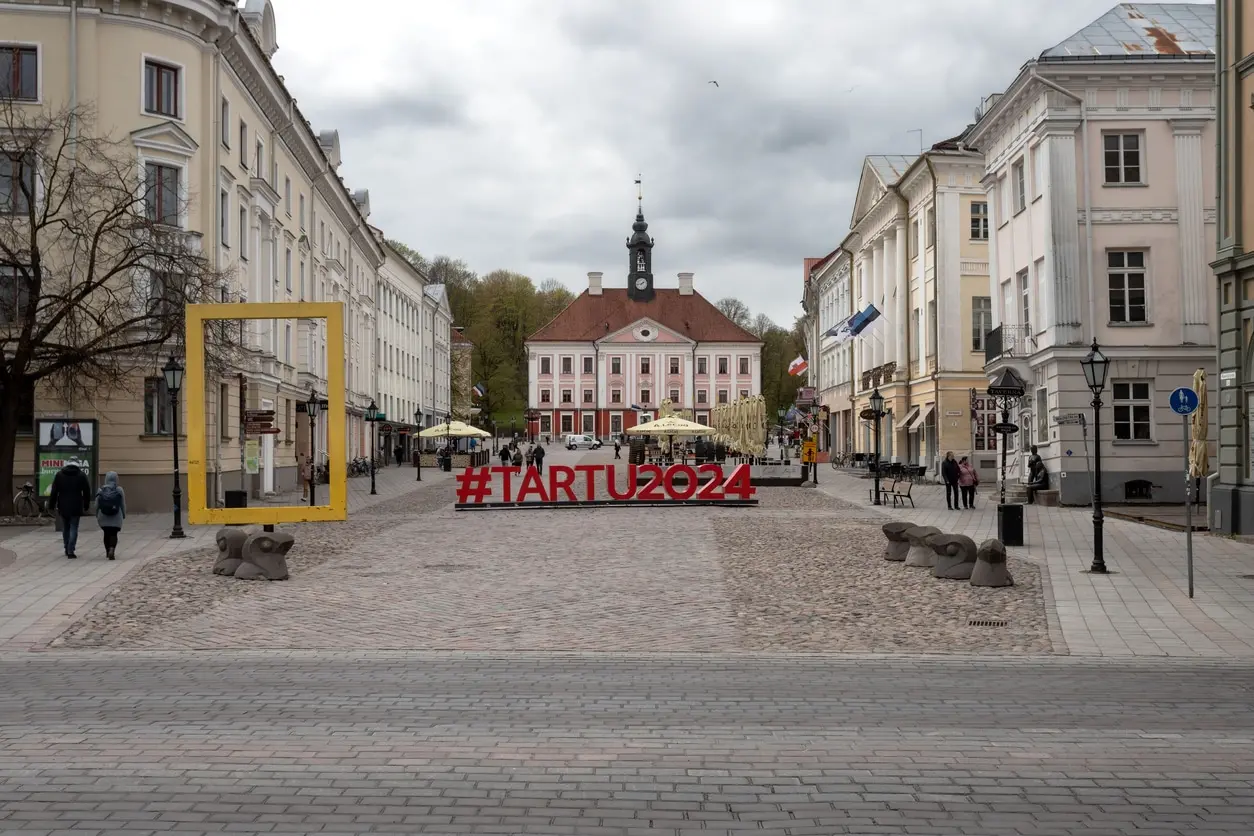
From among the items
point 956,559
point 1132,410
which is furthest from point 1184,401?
point 1132,410

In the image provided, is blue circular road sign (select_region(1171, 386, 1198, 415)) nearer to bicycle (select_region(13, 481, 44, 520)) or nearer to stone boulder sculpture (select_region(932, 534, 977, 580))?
stone boulder sculpture (select_region(932, 534, 977, 580))

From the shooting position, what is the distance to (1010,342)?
36.1 metres

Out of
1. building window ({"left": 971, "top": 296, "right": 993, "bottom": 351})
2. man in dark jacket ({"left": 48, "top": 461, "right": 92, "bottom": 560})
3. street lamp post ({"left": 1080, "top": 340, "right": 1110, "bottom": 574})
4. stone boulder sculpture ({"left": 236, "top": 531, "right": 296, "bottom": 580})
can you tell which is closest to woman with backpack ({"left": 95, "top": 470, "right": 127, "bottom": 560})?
man in dark jacket ({"left": 48, "top": 461, "right": 92, "bottom": 560})

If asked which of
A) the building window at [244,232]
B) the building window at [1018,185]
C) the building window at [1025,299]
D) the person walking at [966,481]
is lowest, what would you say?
the person walking at [966,481]

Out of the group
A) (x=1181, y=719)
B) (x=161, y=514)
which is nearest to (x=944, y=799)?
(x=1181, y=719)

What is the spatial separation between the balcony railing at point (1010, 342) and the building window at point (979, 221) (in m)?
10.1

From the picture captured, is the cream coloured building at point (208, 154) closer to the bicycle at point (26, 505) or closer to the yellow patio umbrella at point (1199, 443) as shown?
the bicycle at point (26, 505)

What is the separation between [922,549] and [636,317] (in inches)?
4418

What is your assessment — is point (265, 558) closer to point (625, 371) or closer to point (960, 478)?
point (960, 478)

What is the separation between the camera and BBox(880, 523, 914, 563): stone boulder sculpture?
62.3 feet

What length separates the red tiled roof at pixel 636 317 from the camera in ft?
418

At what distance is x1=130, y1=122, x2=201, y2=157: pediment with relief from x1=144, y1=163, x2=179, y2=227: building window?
0.46 meters

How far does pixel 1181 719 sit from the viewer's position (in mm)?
8523

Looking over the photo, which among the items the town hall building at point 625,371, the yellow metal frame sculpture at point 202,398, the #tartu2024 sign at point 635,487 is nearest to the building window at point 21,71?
the #tartu2024 sign at point 635,487
